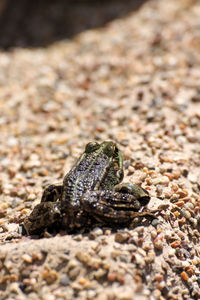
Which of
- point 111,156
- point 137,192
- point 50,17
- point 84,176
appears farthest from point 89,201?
point 50,17

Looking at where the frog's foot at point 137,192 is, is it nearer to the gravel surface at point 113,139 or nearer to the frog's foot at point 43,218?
the gravel surface at point 113,139

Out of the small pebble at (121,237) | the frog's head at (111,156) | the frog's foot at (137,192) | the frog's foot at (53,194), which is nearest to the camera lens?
the small pebble at (121,237)

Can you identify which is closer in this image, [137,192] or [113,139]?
[137,192]

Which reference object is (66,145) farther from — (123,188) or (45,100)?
(123,188)

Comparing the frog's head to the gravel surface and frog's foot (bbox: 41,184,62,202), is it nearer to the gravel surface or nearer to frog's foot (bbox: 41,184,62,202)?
the gravel surface

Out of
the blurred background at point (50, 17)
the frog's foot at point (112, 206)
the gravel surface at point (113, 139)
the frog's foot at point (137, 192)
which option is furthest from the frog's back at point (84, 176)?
the blurred background at point (50, 17)

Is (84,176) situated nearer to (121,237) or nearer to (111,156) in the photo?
(111,156)
